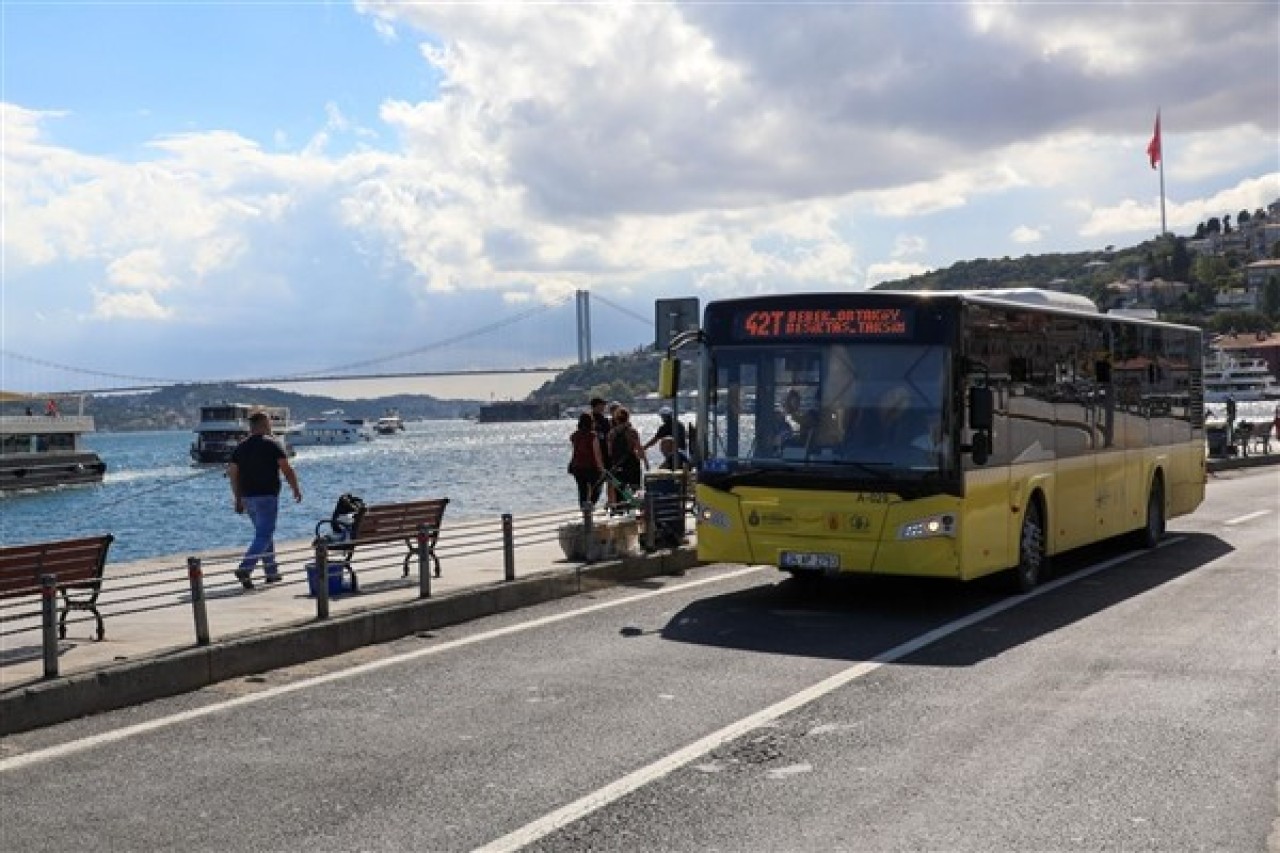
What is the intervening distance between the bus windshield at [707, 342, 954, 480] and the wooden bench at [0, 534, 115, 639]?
5.37 m

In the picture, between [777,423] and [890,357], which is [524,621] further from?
[890,357]

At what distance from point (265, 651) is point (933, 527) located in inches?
215

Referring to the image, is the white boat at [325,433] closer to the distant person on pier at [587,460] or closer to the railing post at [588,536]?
the distant person on pier at [587,460]

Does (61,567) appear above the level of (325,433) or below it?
above

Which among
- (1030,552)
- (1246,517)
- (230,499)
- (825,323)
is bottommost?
(230,499)

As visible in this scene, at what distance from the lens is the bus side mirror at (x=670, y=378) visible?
14.6 metres

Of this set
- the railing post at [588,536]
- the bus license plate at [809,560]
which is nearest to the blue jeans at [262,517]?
the railing post at [588,536]

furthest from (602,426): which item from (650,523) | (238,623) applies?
(238,623)

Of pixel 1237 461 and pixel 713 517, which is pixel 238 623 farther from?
pixel 1237 461

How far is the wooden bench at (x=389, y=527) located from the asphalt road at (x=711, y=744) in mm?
1580

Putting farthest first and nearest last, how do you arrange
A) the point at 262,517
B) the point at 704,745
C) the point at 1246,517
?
the point at 1246,517 → the point at 262,517 → the point at 704,745

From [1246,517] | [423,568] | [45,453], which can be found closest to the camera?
[423,568]

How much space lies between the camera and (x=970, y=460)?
43.0ft

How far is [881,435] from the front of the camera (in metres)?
13.2
